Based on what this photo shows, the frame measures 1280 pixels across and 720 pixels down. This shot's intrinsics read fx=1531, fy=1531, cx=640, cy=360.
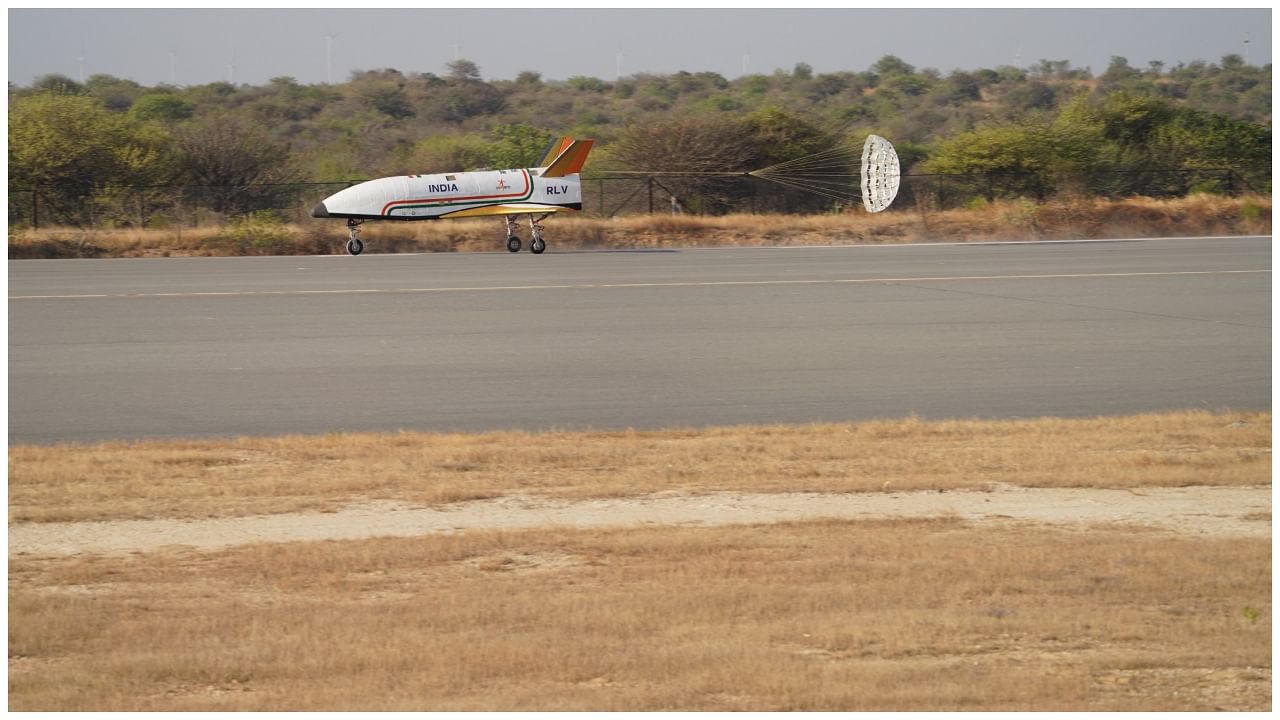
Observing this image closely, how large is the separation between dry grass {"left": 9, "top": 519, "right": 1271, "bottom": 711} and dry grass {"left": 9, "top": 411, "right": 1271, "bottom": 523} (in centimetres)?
142

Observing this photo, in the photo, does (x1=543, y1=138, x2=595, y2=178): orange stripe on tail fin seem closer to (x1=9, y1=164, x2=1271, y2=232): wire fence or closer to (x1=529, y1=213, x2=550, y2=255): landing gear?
(x1=529, y1=213, x2=550, y2=255): landing gear

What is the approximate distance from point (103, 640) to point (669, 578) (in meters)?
2.70

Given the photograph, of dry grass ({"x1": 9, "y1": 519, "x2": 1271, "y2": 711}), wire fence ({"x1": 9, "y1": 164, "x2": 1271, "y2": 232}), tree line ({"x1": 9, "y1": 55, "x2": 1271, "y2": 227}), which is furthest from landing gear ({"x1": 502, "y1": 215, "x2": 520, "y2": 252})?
dry grass ({"x1": 9, "y1": 519, "x2": 1271, "y2": 711})

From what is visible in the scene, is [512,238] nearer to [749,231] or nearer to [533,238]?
[533,238]

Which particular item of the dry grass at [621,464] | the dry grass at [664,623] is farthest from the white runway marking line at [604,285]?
the dry grass at [664,623]

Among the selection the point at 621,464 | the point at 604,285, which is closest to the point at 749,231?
the point at 604,285

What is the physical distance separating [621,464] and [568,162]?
26197 mm

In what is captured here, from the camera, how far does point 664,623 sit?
266 inches

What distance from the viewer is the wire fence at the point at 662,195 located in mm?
46625

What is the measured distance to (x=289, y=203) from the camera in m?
50.4

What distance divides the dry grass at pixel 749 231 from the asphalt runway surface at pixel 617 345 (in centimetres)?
647

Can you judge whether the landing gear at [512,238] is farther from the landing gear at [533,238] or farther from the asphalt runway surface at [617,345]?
the asphalt runway surface at [617,345]

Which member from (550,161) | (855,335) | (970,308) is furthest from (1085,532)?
(550,161)

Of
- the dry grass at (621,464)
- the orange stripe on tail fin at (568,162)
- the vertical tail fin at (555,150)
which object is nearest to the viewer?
the dry grass at (621,464)
